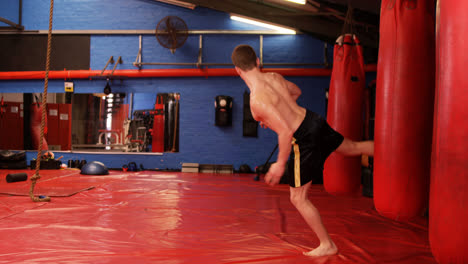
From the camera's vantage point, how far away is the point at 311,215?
2.09m

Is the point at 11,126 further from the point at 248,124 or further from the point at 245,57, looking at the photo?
the point at 245,57

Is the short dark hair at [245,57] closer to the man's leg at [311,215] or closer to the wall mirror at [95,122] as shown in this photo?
the man's leg at [311,215]

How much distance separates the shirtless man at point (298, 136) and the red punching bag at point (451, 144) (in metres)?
0.77

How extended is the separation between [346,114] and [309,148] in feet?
2.98

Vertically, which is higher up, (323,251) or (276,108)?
(276,108)

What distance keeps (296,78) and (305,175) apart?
6020 mm

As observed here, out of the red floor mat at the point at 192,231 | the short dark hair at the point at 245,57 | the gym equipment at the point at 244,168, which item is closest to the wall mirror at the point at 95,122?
the gym equipment at the point at 244,168

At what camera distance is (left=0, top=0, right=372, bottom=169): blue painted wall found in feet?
25.9

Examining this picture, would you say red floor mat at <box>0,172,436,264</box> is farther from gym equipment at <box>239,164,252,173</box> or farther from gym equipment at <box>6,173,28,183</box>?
gym equipment at <box>239,164,252,173</box>

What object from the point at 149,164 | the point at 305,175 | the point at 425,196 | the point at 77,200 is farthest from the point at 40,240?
the point at 149,164

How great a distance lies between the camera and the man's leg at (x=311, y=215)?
2094mm

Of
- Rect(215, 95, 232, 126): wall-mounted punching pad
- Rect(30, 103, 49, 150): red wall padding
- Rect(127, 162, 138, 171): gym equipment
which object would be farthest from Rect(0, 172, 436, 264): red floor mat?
Rect(30, 103, 49, 150): red wall padding

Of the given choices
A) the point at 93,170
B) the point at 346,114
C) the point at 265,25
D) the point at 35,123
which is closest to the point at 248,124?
the point at 265,25

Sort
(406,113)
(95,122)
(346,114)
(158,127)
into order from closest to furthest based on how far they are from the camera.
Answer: (406,113)
(346,114)
(158,127)
(95,122)
